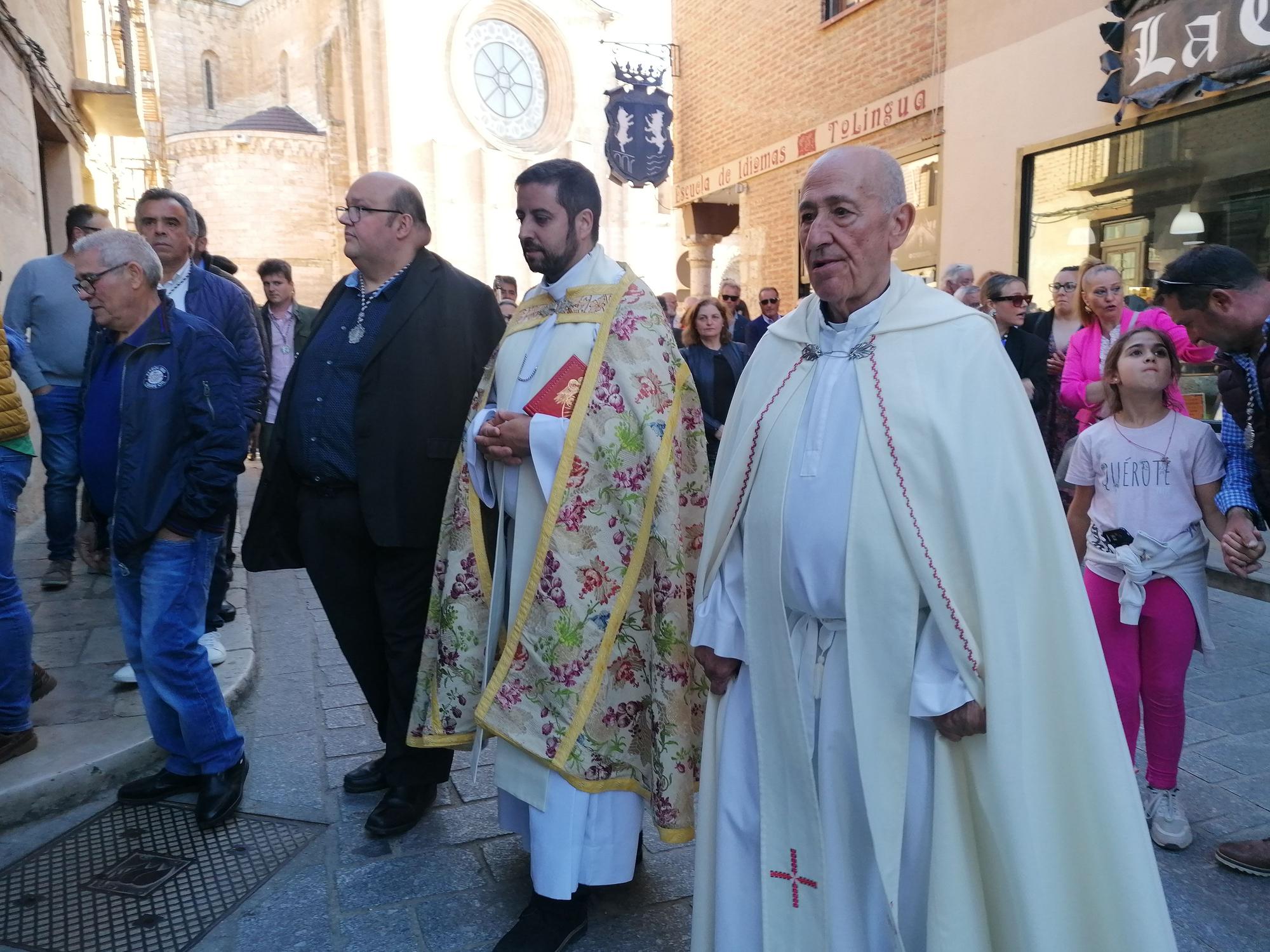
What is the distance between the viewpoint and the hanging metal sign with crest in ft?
47.0

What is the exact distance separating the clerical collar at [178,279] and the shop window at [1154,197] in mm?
7294

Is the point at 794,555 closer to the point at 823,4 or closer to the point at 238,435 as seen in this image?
the point at 238,435

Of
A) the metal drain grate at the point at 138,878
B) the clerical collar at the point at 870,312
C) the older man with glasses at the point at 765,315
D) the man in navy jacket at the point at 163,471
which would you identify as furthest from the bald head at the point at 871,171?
the older man with glasses at the point at 765,315

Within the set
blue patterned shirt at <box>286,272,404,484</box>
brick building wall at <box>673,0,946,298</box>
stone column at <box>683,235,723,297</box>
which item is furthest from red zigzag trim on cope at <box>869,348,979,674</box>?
stone column at <box>683,235,723,297</box>

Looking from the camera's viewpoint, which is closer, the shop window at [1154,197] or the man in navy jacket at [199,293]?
the man in navy jacket at [199,293]

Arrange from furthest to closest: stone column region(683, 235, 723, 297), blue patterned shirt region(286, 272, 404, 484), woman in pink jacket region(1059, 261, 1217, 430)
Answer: stone column region(683, 235, 723, 297) → woman in pink jacket region(1059, 261, 1217, 430) → blue patterned shirt region(286, 272, 404, 484)

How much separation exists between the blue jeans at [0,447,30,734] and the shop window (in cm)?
808

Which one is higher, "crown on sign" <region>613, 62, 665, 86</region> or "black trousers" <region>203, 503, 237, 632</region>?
"crown on sign" <region>613, 62, 665, 86</region>

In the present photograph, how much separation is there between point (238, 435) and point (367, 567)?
623mm

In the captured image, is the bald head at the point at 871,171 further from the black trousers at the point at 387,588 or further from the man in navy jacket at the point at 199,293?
the man in navy jacket at the point at 199,293

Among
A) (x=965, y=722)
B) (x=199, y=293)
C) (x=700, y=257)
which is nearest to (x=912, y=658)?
(x=965, y=722)

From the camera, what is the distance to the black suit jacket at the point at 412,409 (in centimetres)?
305

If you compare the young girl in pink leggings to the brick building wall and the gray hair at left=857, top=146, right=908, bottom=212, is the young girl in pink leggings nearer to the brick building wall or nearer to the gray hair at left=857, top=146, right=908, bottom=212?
the gray hair at left=857, top=146, right=908, bottom=212

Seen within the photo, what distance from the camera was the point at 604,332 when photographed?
102 inches
